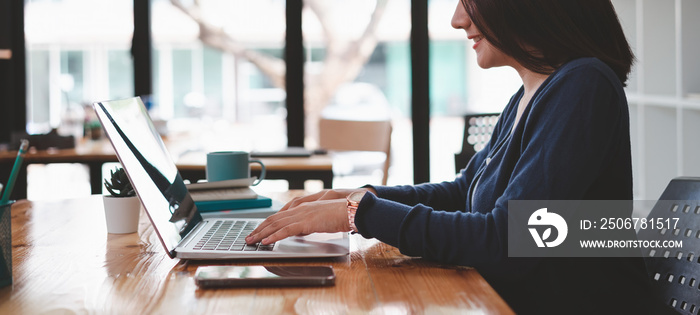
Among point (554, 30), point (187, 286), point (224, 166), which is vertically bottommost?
point (187, 286)

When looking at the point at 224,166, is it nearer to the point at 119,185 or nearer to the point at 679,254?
the point at 119,185

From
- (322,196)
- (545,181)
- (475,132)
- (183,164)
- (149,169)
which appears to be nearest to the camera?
(545,181)

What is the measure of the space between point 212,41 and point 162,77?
1.31 ft

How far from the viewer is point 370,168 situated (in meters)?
3.83

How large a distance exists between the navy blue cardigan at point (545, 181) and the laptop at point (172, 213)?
131 mm

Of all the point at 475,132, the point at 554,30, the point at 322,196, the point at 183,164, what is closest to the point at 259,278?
the point at 322,196

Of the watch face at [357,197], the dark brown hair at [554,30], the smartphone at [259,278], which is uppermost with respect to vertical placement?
the dark brown hair at [554,30]

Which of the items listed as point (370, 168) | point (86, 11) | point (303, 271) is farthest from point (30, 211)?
point (86, 11)

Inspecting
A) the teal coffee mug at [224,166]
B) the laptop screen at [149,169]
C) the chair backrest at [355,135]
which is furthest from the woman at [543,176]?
the chair backrest at [355,135]

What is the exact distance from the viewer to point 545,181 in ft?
3.59

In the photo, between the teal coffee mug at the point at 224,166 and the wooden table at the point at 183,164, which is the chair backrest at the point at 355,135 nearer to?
the wooden table at the point at 183,164

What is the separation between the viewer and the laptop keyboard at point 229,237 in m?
1.18

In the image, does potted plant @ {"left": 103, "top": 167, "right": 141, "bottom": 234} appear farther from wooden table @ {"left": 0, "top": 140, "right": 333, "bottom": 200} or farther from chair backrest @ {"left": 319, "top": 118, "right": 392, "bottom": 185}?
chair backrest @ {"left": 319, "top": 118, "right": 392, "bottom": 185}

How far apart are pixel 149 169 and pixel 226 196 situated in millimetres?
381
